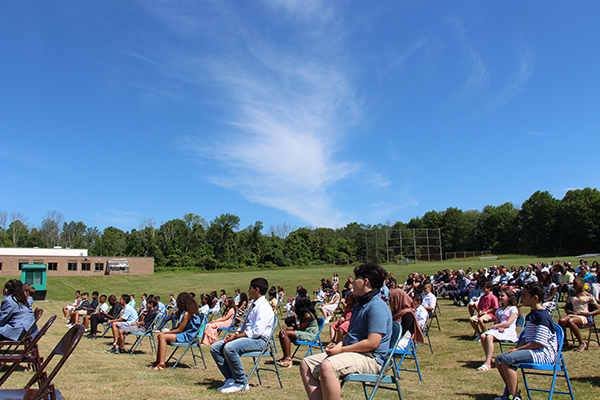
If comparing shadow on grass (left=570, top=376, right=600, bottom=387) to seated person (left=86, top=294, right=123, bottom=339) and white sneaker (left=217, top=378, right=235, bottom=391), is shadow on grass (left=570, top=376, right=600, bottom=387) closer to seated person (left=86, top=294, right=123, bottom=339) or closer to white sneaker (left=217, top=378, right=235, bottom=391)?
white sneaker (left=217, top=378, right=235, bottom=391)

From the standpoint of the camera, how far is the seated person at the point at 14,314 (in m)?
6.38

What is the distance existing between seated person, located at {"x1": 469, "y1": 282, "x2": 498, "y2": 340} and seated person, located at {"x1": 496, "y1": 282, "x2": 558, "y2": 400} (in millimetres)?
4326

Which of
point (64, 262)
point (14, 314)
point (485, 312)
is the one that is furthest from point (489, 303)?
point (64, 262)

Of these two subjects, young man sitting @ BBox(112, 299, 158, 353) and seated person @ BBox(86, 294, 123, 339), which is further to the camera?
seated person @ BBox(86, 294, 123, 339)

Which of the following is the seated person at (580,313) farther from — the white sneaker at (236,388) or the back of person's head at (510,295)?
the white sneaker at (236,388)

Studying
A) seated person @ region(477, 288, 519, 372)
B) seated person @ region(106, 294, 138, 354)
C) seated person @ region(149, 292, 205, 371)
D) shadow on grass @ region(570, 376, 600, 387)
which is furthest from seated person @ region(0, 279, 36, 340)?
shadow on grass @ region(570, 376, 600, 387)

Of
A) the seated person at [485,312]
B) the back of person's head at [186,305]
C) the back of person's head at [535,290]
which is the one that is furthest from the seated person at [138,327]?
the back of person's head at [535,290]

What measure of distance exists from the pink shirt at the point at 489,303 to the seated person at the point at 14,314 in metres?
9.27

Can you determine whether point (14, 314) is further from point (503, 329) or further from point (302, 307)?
point (503, 329)

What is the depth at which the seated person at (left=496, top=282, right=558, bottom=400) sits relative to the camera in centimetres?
461

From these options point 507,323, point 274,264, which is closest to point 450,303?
point 507,323

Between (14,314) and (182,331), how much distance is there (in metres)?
2.65

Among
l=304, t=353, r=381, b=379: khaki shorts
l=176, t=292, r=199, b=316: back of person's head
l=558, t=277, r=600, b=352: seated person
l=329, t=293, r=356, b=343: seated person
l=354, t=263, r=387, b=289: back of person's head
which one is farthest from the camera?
l=329, t=293, r=356, b=343: seated person

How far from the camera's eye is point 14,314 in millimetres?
6492
